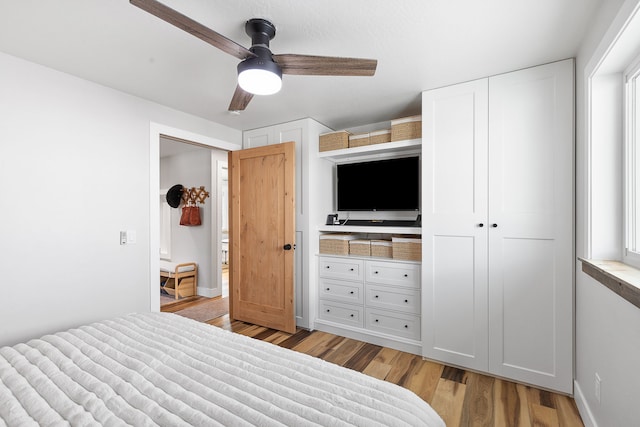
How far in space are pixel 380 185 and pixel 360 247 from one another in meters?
0.71

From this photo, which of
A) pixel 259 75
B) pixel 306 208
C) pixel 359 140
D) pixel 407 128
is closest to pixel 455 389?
pixel 306 208

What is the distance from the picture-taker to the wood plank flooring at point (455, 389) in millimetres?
1854

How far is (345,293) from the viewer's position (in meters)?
3.12

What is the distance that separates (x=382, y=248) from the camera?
297cm

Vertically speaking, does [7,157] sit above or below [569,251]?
above

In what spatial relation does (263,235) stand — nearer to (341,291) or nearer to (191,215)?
(341,291)

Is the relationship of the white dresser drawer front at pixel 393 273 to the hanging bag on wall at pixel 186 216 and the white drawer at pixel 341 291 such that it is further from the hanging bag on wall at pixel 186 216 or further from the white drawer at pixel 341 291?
the hanging bag on wall at pixel 186 216

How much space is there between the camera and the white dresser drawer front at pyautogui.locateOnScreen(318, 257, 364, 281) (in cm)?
305

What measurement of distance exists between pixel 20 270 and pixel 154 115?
1616 mm

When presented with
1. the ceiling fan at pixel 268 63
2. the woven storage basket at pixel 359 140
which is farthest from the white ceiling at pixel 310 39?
the woven storage basket at pixel 359 140

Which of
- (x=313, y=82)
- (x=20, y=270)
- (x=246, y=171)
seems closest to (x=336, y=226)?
(x=246, y=171)

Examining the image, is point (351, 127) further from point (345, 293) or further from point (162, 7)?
point (162, 7)

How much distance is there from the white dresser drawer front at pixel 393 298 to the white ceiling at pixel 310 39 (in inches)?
71.8

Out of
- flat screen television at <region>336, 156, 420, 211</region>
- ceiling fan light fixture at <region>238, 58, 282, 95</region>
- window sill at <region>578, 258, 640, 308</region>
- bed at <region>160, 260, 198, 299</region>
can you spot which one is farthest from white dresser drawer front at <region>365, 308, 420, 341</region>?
bed at <region>160, 260, 198, 299</region>
